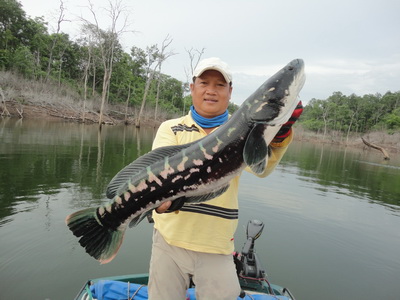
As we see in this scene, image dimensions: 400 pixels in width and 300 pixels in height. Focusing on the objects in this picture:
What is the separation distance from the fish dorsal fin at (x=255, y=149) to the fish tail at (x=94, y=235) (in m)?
1.30

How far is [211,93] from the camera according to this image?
8.48ft

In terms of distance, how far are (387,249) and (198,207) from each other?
7235mm

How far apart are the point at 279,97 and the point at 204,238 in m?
1.40

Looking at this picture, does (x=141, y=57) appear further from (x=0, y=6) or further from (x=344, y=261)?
(x=344, y=261)

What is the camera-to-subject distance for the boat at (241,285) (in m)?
3.55

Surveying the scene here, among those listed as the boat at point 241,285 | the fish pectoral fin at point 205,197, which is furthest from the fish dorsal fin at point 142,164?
the boat at point 241,285

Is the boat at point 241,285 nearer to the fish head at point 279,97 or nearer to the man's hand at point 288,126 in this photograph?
the man's hand at point 288,126

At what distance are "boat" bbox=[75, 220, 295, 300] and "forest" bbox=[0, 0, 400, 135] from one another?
3245 cm

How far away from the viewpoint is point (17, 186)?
8.16m

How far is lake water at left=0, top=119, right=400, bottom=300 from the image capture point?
4.87 metres

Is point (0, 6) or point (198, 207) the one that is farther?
point (0, 6)

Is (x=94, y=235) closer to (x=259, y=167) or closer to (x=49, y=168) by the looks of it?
(x=259, y=167)

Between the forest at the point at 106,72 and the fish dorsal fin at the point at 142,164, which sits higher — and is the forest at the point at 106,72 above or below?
above

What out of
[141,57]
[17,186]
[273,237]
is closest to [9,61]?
[141,57]
